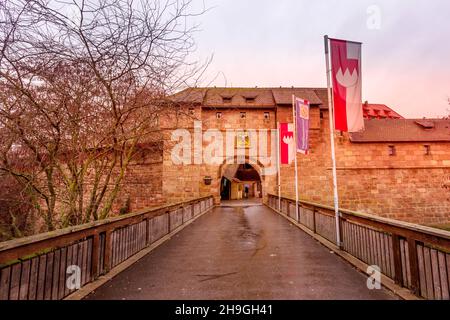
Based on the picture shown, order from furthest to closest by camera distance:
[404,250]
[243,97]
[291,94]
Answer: [291,94], [243,97], [404,250]

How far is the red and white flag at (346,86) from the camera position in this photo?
21.3 ft

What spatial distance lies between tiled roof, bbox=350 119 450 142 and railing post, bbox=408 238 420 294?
2218 centimetres

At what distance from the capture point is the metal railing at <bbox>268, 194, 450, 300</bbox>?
3.05 meters

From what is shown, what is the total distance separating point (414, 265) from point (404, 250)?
28cm

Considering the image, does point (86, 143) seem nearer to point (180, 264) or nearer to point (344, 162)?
point (180, 264)

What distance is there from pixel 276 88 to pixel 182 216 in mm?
20591

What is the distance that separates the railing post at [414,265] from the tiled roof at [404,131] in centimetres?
2218

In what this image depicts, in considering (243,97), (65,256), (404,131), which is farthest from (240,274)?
(404,131)

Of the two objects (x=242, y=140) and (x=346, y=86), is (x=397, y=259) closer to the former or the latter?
(x=346, y=86)

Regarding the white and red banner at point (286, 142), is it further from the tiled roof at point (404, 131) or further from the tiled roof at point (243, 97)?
the tiled roof at point (404, 131)

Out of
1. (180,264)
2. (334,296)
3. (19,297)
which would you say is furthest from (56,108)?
(334,296)

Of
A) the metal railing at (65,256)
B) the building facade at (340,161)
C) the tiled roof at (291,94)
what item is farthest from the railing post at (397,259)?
the tiled roof at (291,94)

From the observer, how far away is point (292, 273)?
457 centimetres

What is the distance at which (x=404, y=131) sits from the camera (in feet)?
80.6
